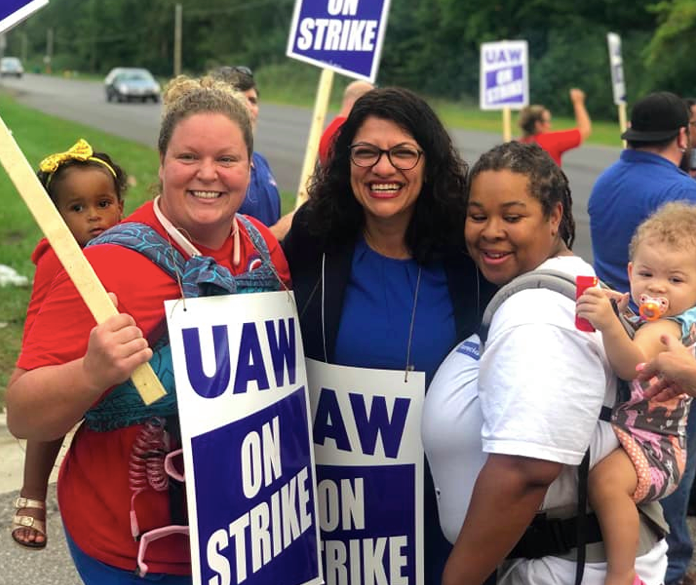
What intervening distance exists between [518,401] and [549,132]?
7127mm

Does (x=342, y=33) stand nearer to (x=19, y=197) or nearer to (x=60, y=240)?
(x=60, y=240)

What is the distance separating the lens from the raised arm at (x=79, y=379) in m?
1.93

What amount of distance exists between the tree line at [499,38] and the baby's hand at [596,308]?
68.0ft

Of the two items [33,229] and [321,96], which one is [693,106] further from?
[33,229]

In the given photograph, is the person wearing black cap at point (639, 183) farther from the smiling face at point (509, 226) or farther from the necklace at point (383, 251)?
the smiling face at point (509, 226)

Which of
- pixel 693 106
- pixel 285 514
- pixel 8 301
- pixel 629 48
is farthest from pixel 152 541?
pixel 629 48

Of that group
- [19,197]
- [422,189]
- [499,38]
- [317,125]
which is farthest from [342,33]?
[499,38]

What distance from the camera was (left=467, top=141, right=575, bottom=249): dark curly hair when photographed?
7.09 feet

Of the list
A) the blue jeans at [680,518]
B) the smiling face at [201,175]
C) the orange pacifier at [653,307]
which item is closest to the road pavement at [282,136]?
the blue jeans at [680,518]

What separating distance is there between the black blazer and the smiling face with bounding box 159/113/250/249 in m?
0.38

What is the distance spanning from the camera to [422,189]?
2500 millimetres

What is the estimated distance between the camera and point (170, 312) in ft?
6.89

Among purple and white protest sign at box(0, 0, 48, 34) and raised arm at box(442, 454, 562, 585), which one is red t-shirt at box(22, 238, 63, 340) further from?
raised arm at box(442, 454, 562, 585)

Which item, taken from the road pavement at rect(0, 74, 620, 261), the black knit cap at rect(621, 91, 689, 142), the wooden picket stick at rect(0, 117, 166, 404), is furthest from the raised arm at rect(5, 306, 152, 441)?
the road pavement at rect(0, 74, 620, 261)
